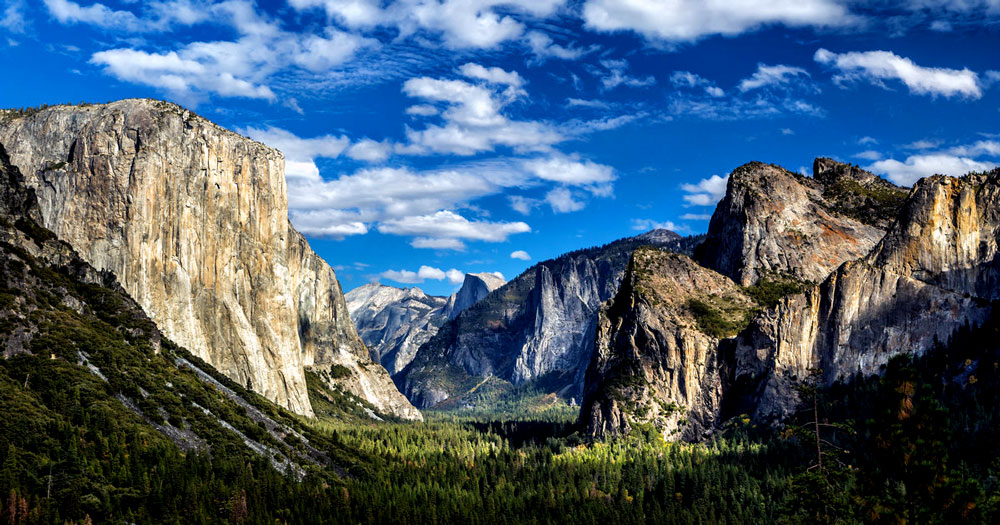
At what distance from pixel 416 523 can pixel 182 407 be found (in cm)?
5697

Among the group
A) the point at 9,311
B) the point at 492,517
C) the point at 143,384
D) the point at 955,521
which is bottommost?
the point at 492,517

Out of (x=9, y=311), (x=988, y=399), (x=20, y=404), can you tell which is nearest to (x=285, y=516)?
(x=20, y=404)

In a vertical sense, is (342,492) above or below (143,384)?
below

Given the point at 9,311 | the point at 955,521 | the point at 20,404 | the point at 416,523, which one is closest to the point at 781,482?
the point at 416,523

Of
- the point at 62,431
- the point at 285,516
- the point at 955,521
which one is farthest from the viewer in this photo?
the point at 285,516

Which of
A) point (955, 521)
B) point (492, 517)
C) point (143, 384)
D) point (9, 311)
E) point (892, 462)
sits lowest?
point (492, 517)

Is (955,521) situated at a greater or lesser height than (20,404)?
lesser

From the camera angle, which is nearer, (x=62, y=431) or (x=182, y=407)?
(x=62, y=431)

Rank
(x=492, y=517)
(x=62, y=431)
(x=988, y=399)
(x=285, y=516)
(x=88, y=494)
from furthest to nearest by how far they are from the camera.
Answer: (x=988, y=399) → (x=492, y=517) → (x=285, y=516) → (x=62, y=431) → (x=88, y=494)

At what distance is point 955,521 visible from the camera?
54.1 meters

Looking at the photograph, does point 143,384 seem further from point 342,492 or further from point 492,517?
point 492,517

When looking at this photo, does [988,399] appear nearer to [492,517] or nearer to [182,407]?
[492,517]

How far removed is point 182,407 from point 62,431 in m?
42.3

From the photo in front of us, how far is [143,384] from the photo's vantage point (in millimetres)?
174000
